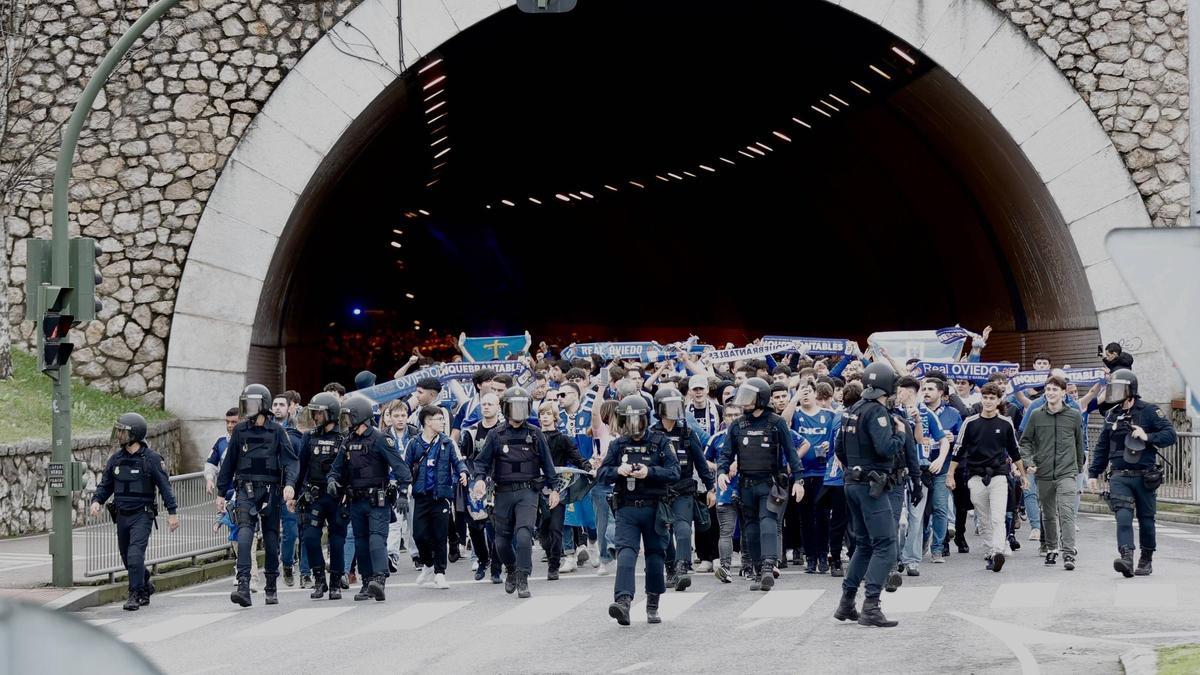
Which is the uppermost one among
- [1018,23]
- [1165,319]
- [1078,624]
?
[1018,23]

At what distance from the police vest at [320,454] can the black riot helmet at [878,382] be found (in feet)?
17.1

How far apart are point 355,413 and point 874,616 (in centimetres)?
550

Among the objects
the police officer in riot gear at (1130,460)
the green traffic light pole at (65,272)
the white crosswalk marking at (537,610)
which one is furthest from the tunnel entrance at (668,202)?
the white crosswalk marking at (537,610)

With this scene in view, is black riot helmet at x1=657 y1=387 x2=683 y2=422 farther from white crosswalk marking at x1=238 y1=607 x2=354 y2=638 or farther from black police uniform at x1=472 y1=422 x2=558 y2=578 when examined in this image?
white crosswalk marking at x1=238 y1=607 x2=354 y2=638

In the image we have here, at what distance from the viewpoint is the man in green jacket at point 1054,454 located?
55.4 feet

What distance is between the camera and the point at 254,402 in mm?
15898

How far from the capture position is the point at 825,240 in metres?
41.4

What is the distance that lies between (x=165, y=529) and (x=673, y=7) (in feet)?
50.0

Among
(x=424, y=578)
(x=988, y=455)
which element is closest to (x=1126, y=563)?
(x=988, y=455)

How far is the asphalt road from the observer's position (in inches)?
451

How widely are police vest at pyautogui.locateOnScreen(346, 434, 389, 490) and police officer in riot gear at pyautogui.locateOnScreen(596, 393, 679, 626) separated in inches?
103

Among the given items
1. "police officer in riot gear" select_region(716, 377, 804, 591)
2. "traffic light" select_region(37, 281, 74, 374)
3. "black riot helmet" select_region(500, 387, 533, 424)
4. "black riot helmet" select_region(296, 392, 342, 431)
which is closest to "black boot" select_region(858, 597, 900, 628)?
"police officer in riot gear" select_region(716, 377, 804, 591)

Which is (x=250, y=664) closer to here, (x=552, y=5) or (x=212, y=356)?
(x=552, y=5)

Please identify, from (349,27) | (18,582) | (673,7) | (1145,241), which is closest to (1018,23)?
(673,7)
